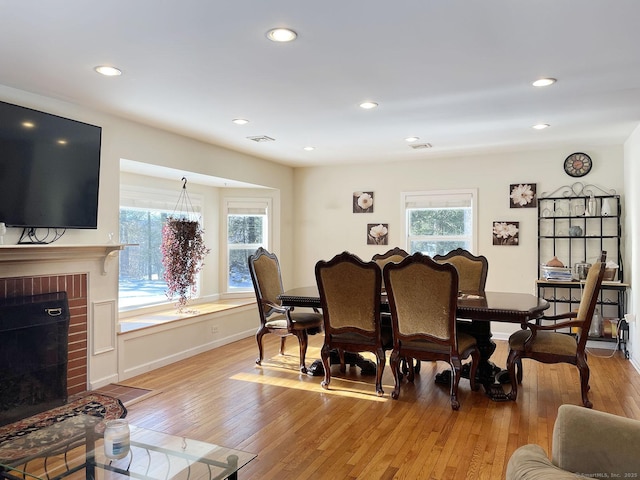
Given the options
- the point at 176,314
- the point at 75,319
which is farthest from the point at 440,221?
the point at 75,319

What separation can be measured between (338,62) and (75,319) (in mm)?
2838

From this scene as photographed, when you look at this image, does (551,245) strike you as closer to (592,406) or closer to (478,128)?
(478,128)

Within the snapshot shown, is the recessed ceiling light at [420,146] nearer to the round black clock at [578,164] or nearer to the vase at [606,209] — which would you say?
the round black clock at [578,164]

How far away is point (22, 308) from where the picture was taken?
3316 millimetres

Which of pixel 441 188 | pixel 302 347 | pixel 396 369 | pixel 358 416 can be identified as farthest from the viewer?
pixel 441 188

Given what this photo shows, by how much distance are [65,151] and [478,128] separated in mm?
3659

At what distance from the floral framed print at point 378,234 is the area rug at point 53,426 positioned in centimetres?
400

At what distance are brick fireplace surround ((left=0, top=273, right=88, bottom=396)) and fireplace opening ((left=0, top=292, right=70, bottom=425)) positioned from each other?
82 millimetres

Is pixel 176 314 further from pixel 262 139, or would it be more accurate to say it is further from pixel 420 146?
pixel 420 146

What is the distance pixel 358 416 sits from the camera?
3307 mm

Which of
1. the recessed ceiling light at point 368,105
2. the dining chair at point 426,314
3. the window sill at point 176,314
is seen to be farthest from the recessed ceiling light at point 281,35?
the window sill at point 176,314

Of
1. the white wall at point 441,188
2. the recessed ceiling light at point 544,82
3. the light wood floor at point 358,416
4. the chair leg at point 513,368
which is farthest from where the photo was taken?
the white wall at point 441,188

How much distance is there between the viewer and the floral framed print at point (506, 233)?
5.84 meters

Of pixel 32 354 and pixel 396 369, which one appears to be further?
pixel 396 369
